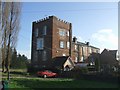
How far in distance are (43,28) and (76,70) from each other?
58.4 ft

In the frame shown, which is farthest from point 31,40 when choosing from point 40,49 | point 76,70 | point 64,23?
point 76,70

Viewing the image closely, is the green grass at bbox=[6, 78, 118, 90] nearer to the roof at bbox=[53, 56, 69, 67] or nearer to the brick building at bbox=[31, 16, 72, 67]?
the roof at bbox=[53, 56, 69, 67]

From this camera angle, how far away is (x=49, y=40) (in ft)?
190

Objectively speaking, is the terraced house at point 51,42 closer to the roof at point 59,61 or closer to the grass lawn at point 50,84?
the roof at point 59,61

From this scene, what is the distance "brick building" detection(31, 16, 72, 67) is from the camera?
188 feet

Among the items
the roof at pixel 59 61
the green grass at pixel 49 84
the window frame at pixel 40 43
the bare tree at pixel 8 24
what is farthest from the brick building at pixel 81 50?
the green grass at pixel 49 84

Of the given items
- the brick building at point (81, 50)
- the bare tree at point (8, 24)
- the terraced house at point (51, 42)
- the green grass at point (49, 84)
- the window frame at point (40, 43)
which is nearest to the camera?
the green grass at point (49, 84)

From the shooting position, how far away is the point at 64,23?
201 feet

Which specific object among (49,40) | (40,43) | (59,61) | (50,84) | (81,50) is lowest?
(50,84)

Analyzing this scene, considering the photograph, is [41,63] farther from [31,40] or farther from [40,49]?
[31,40]

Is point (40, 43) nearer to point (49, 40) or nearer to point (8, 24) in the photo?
point (49, 40)

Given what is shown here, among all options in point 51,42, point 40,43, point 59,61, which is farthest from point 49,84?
point 40,43

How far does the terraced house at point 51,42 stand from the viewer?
57.2 meters

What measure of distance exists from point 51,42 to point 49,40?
2.92 ft
